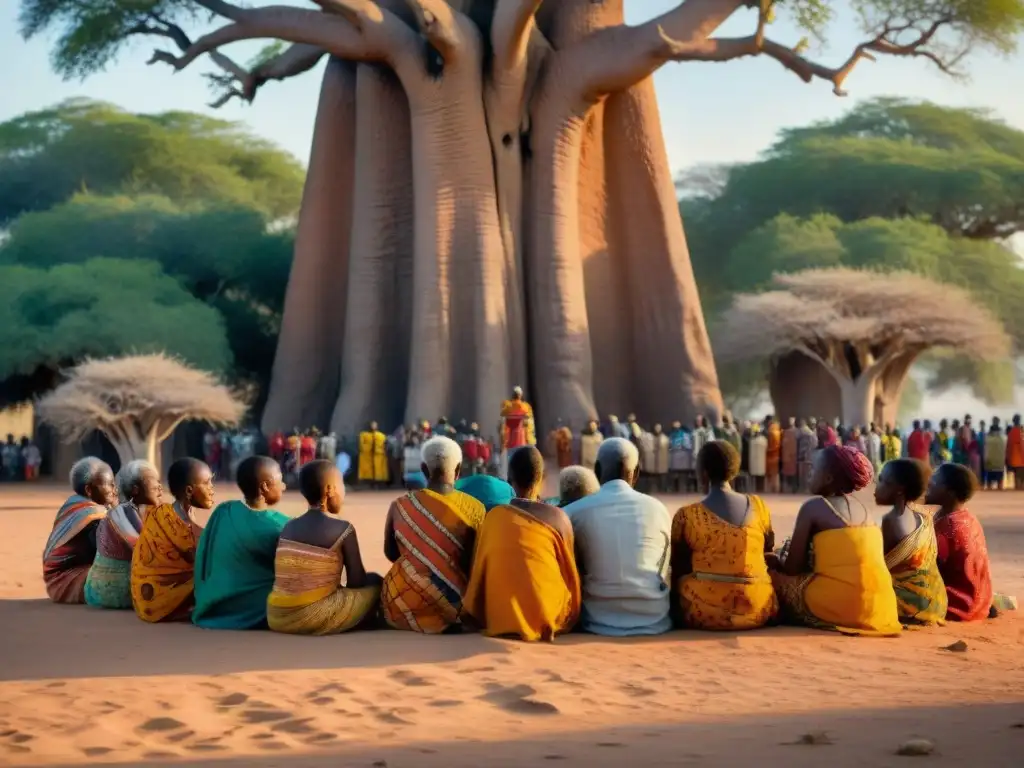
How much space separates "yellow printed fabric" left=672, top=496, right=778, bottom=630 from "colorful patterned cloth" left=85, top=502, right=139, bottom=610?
3.03 meters

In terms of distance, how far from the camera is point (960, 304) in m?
29.3

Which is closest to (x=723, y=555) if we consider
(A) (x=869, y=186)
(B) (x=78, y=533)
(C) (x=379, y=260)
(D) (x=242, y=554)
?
(D) (x=242, y=554)

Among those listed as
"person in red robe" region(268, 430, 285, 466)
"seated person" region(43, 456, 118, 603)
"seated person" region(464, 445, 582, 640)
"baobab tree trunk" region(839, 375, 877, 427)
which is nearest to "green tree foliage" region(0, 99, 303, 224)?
"person in red robe" region(268, 430, 285, 466)

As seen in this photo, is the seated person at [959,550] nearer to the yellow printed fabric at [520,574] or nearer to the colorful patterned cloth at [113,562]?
the yellow printed fabric at [520,574]

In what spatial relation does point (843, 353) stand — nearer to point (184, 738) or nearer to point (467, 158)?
point (467, 158)

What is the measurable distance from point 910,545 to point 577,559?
1.68 meters

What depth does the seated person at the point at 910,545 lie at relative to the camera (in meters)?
7.29

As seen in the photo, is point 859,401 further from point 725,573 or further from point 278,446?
point 725,573

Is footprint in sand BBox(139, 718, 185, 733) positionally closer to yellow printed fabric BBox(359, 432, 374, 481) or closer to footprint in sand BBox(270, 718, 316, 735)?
footprint in sand BBox(270, 718, 316, 735)

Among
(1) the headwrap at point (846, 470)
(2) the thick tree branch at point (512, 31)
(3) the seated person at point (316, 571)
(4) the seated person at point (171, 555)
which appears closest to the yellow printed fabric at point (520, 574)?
(3) the seated person at point (316, 571)

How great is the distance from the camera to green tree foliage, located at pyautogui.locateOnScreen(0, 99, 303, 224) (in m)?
38.9

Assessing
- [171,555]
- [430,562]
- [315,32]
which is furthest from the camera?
[315,32]

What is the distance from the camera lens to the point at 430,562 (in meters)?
7.08

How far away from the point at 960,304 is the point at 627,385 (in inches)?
278
